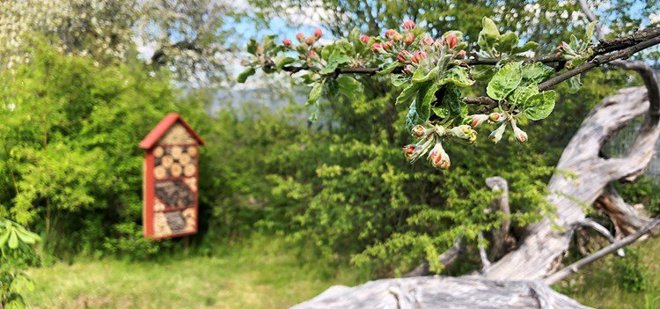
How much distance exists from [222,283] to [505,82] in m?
6.04

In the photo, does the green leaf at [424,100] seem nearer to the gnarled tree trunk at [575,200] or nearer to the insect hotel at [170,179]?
the gnarled tree trunk at [575,200]

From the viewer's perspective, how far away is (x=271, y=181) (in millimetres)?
8336

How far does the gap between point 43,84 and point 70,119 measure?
53 centimetres

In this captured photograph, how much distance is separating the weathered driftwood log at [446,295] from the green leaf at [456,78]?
2.88 metres

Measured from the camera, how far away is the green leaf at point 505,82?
2.79 ft

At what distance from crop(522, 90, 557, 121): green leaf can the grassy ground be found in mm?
4521

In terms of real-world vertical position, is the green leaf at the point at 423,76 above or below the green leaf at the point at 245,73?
below

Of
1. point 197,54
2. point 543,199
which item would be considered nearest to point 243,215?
point 543,199

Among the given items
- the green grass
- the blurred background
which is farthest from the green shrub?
the green grass

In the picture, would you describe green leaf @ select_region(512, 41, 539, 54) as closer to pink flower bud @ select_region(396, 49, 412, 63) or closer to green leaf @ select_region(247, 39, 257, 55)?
pink flower bud @ select_region(396, 49, 412, 63)

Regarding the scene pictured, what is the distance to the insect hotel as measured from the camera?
6699 mm

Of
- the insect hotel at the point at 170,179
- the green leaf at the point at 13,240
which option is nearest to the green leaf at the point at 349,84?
the green leaf at the point at 13,240

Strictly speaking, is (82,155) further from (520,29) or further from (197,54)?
(197,54)

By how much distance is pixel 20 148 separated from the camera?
6.61 meters
